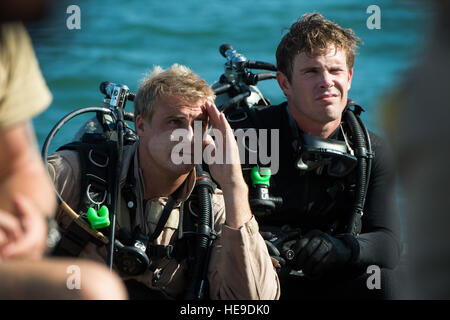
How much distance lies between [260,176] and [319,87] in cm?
49

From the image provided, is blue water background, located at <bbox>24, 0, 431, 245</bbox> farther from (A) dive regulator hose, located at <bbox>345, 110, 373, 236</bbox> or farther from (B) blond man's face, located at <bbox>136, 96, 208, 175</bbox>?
(B) blond man's face, located at <bbox>136, 96, 208, 175</bbox>

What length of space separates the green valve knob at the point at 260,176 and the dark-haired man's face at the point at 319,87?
1.21 ft

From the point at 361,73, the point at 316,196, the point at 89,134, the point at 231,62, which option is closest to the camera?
the point at 89,134

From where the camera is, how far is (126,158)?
97.3 inches

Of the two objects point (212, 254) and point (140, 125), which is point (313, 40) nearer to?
point (140, 125)

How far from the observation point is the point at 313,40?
3.02 m

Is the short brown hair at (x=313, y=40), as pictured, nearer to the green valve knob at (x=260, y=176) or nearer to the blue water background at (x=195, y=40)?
the green valve knob at (x=260, y=176)

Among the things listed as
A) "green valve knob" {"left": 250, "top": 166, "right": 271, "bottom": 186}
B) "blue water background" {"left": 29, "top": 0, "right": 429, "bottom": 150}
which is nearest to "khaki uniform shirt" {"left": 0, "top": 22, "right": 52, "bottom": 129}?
"green valve knob" {"left": 250, "top": 166, "right": 271, "bottom": 186}

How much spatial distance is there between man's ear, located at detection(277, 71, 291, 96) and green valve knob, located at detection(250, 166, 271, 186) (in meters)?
0.51

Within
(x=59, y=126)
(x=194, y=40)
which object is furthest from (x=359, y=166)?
(x=194, y=40)

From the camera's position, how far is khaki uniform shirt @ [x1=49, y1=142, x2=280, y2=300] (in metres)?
2.28
